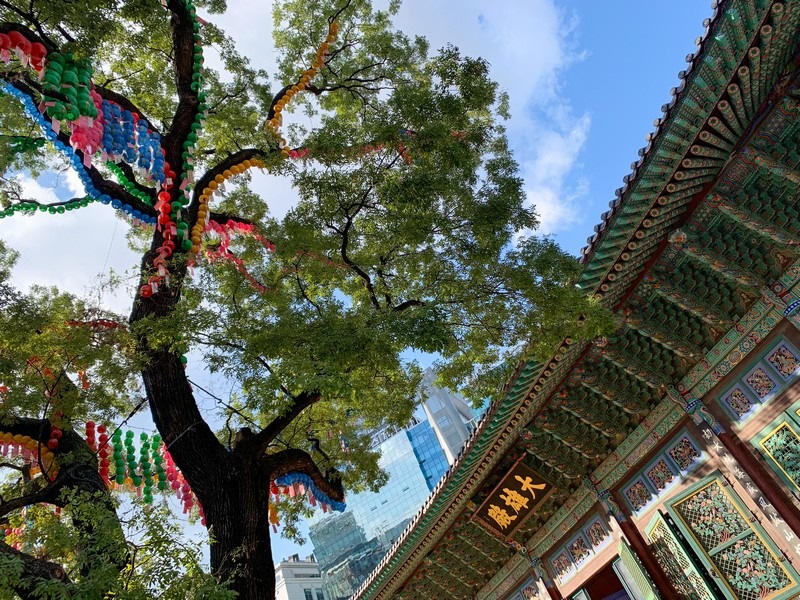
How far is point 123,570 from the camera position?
160 inches

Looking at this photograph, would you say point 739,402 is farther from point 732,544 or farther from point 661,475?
point 732,544

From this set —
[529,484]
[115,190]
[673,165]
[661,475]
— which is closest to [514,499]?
Result: [529,484]

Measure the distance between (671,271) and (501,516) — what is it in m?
4.95

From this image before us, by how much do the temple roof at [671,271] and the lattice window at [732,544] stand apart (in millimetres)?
1073

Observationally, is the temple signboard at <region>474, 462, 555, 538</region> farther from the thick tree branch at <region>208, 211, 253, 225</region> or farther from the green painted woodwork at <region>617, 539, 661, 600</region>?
the thick tree branch at <region>208, 211, 253, 225</region>

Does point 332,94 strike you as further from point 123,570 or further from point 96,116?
point 123,570

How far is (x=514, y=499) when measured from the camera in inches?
365

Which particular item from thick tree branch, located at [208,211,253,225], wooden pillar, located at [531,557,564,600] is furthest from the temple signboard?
thick tree branch, located at [208,211,253,225]

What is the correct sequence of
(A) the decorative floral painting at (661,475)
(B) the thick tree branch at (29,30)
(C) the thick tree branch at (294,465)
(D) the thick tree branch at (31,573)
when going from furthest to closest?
(A) the decorative floral painting at (661,475)
(C) the thick tree branch at (294,465)
(B) the thick tree branch at (29,30)
(D) the thick tree branch at (31,573)

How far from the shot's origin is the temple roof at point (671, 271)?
5.55 metres

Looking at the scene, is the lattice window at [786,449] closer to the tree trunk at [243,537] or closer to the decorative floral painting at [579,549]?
the decorative floral painting at [579,549]

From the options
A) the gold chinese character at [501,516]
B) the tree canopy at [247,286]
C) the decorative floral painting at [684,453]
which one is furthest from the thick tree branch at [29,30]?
the gold chinese character at [501,516]

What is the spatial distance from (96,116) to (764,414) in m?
7.65

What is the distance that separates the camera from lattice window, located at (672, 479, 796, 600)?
634 centimetres
